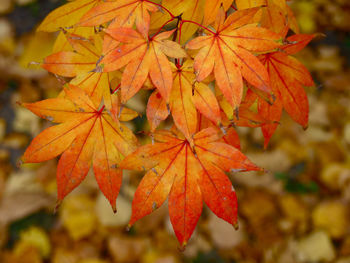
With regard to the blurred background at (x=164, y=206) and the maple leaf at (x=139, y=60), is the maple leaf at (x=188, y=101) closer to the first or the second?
the maple leaf at (x=139, y=60)

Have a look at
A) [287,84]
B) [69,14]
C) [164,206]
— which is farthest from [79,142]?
[164,206]

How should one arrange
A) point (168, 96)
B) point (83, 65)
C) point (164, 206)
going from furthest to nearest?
point (164, 206) → point (83, 65) → point (168, 96)

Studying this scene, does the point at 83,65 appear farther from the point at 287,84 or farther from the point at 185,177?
the point at 287,84

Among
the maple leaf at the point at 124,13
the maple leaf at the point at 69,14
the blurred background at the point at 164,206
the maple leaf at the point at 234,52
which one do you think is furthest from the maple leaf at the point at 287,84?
the blurred background at the point at 164,206

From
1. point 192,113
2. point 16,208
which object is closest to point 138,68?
point 192,113

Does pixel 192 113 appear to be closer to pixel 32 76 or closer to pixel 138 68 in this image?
pixel 138 68

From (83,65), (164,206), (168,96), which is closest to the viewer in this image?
(168,96)

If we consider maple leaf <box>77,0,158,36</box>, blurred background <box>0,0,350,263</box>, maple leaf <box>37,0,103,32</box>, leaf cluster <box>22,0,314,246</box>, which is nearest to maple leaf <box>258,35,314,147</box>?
leaf cluster <box>22,0,314,246</box>
